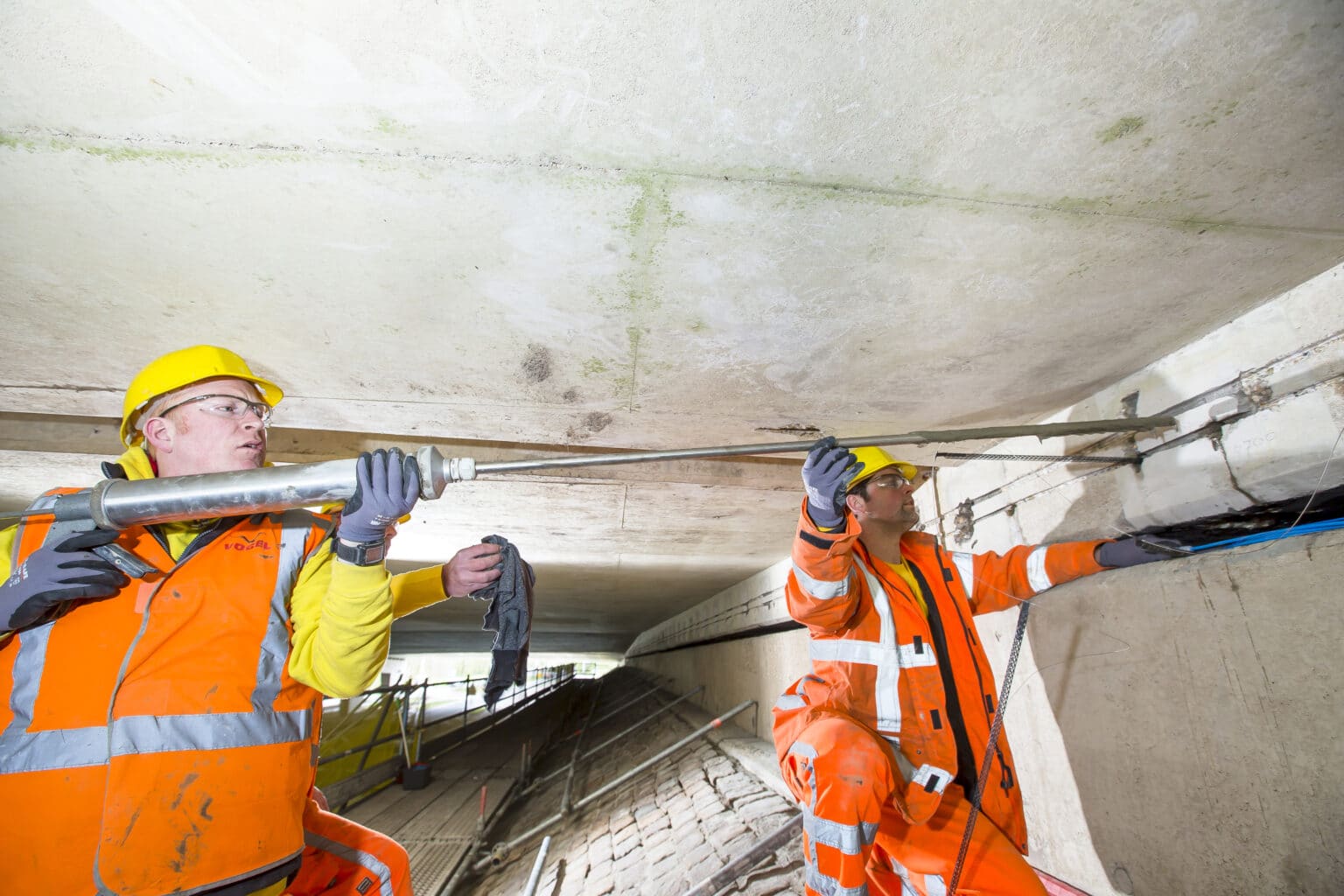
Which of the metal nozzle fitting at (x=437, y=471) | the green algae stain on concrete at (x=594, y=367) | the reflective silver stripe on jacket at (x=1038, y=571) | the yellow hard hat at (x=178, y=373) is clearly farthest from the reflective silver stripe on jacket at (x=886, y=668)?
the yellow hard hat at (x=178, y=373)

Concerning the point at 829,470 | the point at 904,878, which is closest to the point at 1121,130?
→ the point at 829,470

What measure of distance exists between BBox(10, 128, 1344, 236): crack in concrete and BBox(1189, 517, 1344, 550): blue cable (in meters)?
0.79

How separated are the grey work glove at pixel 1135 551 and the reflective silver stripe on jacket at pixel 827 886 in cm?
149

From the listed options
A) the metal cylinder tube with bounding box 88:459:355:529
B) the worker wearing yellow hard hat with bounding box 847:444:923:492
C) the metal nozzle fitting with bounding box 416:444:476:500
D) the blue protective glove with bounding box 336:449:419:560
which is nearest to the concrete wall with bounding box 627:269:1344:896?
the worker wearing yellow hard hat with bounding box 847:444:923:492

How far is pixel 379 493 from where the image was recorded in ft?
4.86

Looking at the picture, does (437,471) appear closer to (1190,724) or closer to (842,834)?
(842,834)

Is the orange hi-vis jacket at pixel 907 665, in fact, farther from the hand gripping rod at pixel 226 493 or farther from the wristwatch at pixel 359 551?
the wristwatch at pixel 359 551

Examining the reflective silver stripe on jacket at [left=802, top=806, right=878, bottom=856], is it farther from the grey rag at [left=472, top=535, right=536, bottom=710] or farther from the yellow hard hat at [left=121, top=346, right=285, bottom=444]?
the yellow hard hat at [left=121, top=346, right=285, bottom=444]

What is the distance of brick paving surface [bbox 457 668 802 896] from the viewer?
12.1ft

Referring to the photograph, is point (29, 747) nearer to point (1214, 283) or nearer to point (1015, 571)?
point (1015, 571)

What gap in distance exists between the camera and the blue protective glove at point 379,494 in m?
1.48

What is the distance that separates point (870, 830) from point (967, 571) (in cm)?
124

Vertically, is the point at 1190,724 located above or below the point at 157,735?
below

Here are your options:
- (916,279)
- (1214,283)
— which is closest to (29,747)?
(916,279)
